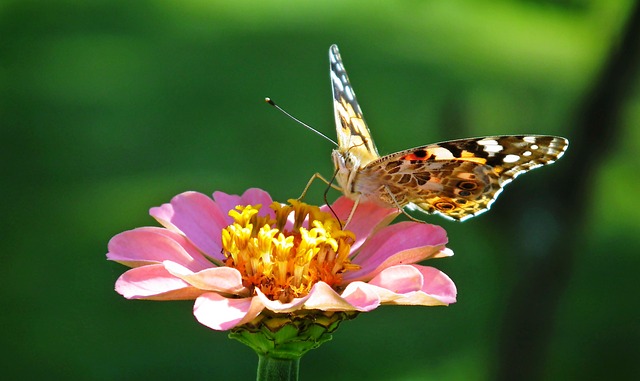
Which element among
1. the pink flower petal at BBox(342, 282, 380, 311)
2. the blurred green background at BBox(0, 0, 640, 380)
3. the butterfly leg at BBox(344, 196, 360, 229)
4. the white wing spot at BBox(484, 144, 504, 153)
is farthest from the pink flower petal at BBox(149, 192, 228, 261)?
the blurred green background at BBox(0, 0, 640, 380)

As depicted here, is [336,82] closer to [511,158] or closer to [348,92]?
[348,92]

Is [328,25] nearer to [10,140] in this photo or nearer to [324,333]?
[10,140]

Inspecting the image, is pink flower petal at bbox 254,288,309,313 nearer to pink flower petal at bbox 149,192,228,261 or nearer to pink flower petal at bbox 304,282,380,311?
pink flower petal at bbox 304,282,380,311

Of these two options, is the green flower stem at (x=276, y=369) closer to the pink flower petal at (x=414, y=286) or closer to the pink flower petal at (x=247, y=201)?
the pink flower petal at (x=414, y=286)

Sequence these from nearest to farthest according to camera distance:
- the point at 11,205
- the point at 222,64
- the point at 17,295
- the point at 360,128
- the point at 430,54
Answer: the point at 360,128 < the point at 17,295 < the point at 11,205 < the point at 222,64 < the point at 430,54

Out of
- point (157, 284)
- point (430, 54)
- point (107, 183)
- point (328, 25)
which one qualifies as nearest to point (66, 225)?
point (107, 183)

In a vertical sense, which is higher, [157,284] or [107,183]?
[157,284]

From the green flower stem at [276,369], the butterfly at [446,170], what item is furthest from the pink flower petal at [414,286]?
the butterfly at [446,170]
